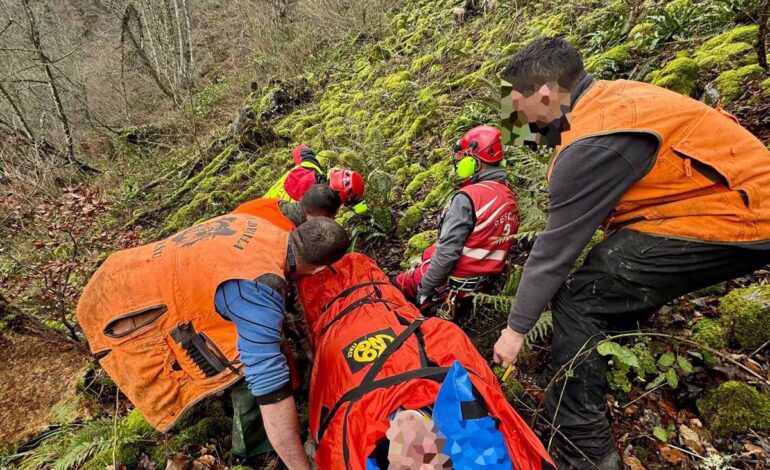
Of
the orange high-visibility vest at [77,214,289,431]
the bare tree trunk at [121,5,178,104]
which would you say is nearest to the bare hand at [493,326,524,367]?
the orange high-visibility vest at [77,214,289,431]

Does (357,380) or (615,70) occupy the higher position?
(615,70)

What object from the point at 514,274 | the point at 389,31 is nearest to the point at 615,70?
the point at 514,274

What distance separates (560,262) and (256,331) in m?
1.77

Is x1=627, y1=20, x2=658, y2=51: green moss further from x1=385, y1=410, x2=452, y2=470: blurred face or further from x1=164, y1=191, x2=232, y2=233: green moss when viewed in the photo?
x1=164, y1=191, x2=232, y2=233: green moss

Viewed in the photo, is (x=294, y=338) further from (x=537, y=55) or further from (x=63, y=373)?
(x=537, y=55)

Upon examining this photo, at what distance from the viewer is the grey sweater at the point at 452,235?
366cm

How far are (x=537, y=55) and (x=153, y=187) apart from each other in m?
12.3

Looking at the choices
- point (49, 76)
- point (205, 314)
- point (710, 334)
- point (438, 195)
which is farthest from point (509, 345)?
point (49, 76)

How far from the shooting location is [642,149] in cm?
188

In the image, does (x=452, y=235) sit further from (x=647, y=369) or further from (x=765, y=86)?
(x=765, y=86)

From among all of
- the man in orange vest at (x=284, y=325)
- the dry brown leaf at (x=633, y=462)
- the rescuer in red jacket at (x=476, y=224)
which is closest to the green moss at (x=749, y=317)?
the dry brown leaf at (x=633, y=462)

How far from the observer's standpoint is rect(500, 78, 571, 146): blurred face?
2062mm

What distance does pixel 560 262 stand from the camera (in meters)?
2.04

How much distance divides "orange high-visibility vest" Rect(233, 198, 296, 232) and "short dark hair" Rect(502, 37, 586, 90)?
242cm
